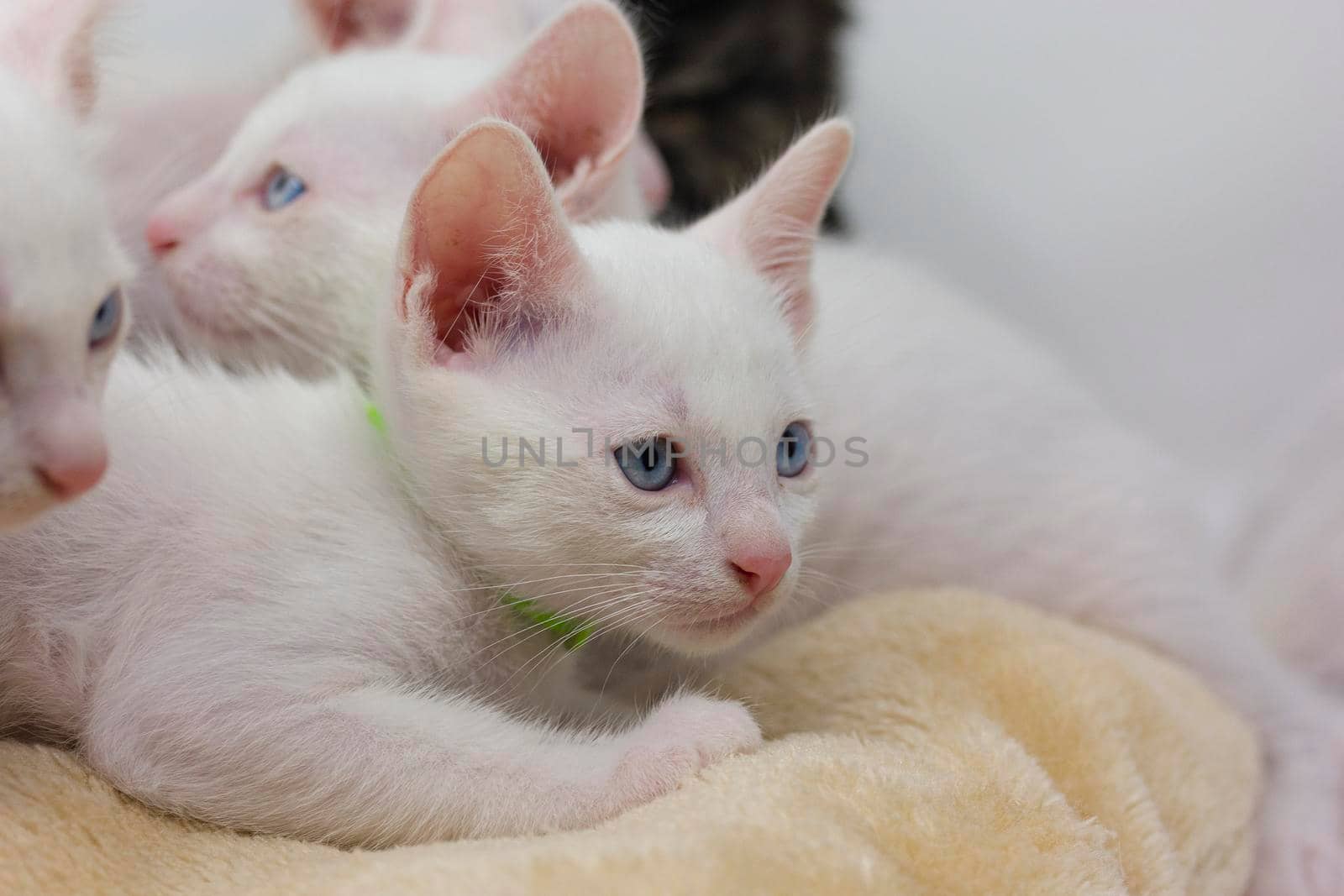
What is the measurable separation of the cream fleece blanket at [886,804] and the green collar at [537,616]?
198mm

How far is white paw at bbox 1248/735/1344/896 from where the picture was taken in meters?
1.33

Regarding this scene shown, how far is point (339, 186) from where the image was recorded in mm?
1279

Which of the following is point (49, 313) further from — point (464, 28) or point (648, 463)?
point (464, 28)

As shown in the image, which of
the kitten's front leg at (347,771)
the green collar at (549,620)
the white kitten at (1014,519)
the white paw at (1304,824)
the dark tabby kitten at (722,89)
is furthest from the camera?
the dark tabby kitten at (722,89)

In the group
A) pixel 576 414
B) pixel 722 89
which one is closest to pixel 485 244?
pixel 576 414

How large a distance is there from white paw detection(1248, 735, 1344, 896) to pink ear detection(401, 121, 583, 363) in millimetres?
1011

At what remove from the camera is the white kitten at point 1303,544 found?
1.87 meters

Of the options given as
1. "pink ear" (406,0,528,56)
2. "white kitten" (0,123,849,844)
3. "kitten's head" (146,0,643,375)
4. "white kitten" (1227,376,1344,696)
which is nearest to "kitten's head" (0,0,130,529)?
"white kitten" (0,123,849,844)

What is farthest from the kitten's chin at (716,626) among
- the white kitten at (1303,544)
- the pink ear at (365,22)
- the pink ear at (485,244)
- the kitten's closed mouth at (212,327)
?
the white kitten at (1303,544)

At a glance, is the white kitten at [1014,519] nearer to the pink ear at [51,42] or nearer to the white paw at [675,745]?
the white paw at [675,745]

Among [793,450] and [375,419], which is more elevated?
[793,450]

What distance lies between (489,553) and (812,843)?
0.37 metres

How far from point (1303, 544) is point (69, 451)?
6.10 ft

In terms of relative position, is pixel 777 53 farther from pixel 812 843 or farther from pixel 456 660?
pixel 812 843
